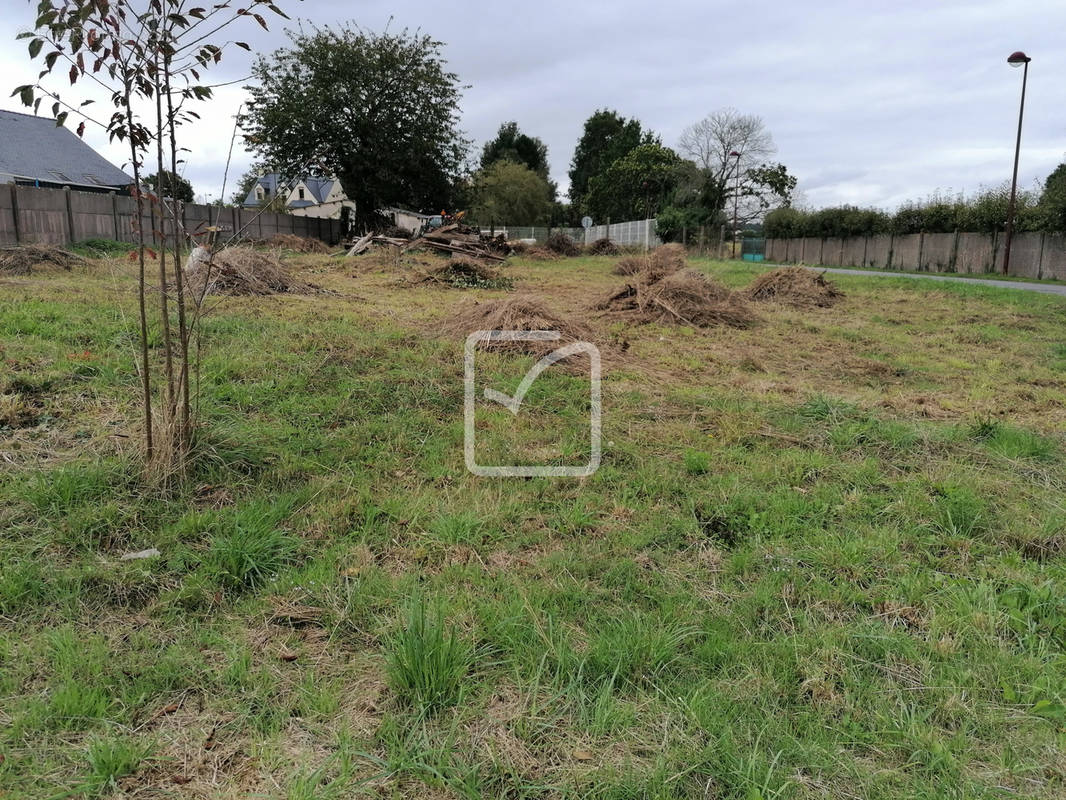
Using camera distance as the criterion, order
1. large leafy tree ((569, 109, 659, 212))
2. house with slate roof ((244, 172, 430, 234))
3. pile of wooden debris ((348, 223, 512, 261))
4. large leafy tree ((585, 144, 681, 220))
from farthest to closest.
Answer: large leafy tree ((569, 109, 659, 212)), large leafy tree ((585, 144, 681, 220)), pile of wooden debris ((348, 223, 512, 261)), house with slate roof ((244, 172, 430, 234))

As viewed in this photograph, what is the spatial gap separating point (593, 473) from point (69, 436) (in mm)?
2910

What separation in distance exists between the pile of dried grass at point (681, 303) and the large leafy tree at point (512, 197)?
43.5m

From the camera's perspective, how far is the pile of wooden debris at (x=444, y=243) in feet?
59.0

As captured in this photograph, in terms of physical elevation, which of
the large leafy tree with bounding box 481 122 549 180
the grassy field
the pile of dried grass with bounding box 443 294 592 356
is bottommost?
the grassy field

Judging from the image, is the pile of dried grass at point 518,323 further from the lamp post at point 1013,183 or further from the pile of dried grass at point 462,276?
the lamp post at point 1013,183

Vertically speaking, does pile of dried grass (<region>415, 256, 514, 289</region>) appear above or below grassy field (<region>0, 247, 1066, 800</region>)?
above

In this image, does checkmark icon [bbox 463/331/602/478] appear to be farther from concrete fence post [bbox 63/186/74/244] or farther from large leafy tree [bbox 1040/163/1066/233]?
large leafy tree [bbox 1040/163/1066/233]

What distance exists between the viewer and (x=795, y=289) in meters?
12.0

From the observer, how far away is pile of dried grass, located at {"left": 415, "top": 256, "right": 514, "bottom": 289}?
42.5 feet

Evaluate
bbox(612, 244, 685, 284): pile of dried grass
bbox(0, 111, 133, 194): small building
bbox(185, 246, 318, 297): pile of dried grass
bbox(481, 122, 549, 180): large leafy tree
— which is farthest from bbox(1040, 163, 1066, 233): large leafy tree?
bbox(481, 122, 549, 180): large leafy tree

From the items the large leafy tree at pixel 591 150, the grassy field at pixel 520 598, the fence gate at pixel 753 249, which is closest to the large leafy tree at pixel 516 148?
the large leafy tree at pixel 591 150

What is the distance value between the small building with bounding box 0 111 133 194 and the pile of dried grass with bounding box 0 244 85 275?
60.3ft

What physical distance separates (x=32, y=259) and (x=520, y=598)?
11.5 metres

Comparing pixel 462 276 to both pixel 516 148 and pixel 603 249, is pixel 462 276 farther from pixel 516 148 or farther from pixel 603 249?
pixel 516 148
